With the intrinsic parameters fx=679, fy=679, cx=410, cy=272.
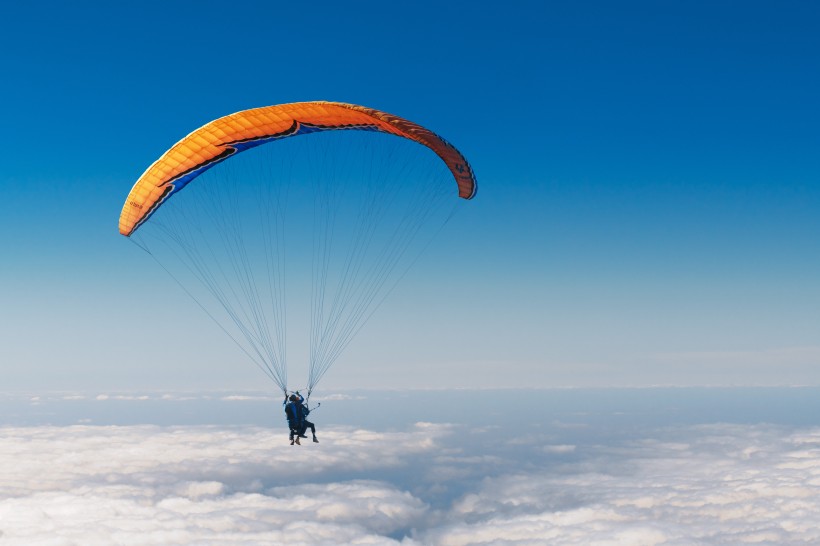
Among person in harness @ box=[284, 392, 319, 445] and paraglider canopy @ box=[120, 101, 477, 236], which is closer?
paraglider canopy @ box=[120, 101, 477, 236]

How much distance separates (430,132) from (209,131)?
689 cm

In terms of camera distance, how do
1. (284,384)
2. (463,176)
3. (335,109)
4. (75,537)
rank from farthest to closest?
(75,537), (463,176), (284,384), (335,109)

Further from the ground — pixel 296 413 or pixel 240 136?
pixel 240 136

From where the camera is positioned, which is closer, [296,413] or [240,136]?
[240,136]

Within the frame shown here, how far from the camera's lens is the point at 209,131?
2100 cm

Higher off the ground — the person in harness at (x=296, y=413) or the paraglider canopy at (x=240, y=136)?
the paraglider canopy at (x=240, y=136)

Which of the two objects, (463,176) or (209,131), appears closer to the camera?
(209,131)

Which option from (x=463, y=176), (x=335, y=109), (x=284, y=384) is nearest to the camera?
(x=335, y=109)

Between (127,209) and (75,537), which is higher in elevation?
(127,209)

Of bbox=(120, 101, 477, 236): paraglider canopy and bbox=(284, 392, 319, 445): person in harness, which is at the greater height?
bbox=(120, 101, 477, 236): paraglider canopy

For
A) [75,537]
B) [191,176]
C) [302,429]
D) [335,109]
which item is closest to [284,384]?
[302,429]

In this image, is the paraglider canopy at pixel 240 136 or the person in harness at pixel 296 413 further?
the person in harness at pixel 296 413

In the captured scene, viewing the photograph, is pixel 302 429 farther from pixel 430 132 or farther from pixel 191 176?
pixel 430 132

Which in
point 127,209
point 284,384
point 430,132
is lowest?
point 284,384
